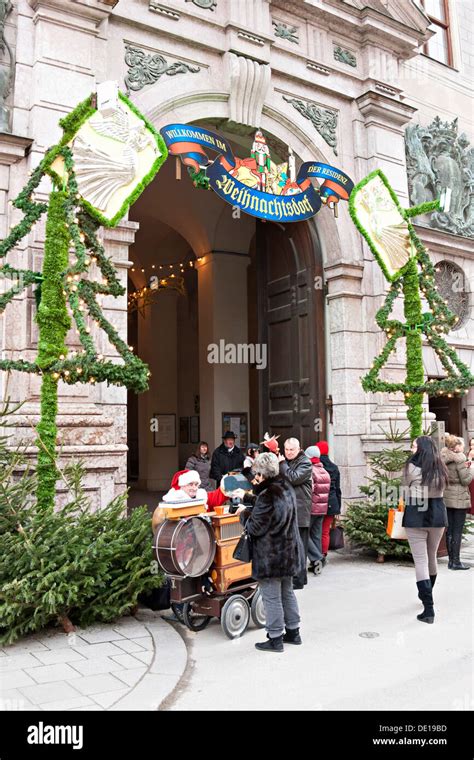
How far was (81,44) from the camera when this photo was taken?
26.3ft

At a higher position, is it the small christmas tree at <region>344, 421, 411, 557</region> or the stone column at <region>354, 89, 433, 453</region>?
the stone column at <region>354, 89, 433, 453</region>

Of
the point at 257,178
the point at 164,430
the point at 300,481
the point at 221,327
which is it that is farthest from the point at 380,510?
the point at 164,430

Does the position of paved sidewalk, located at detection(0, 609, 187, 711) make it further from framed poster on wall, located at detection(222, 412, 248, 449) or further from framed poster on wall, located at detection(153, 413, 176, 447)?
framed poster on wall, located at detection(153, 413, 176, 447)

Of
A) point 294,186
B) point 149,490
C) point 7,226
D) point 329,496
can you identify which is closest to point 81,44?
point 7,226

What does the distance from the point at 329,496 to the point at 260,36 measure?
6.75m

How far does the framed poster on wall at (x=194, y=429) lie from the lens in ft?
58.0

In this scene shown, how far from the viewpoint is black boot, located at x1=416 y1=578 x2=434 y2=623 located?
5871 mm

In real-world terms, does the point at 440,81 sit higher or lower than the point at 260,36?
higher

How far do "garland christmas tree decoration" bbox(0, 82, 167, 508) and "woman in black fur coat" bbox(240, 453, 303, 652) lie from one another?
156 centimetres

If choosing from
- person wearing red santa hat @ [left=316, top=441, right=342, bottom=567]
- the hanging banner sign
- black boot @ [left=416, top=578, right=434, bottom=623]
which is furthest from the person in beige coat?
the hanging banner sign

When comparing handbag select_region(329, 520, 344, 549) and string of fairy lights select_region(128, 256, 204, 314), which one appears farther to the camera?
string of fairy lights select_region(128, 256, 204, 314)

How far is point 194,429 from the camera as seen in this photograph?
58.5ft

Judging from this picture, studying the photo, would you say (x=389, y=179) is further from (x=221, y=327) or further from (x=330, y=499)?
(x=330, y=499)
